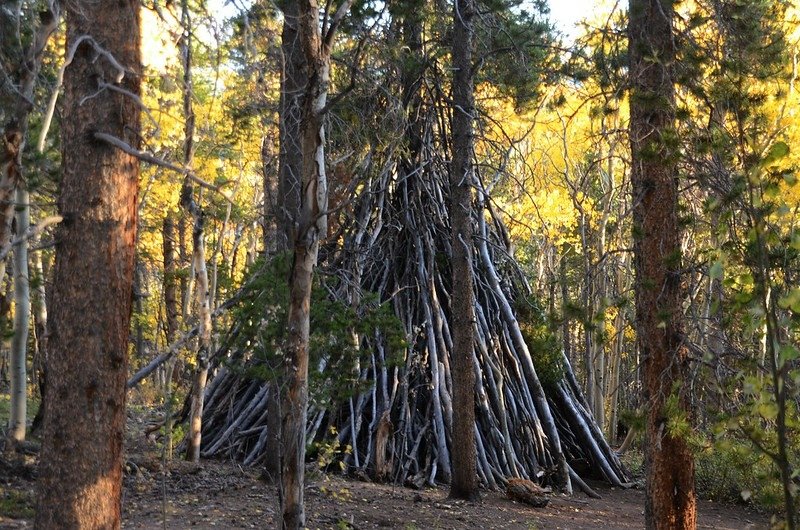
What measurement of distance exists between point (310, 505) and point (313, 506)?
0.19ft

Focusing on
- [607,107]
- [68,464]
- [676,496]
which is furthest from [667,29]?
[68,464]

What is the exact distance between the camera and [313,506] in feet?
23.5

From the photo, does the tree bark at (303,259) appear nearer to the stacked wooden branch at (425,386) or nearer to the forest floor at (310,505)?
the forest floor at (310,505)

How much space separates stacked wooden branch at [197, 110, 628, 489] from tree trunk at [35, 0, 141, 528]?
16.6ft

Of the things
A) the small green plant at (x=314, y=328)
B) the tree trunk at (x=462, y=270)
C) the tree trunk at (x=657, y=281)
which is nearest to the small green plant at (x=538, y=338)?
the tree trunk at (x=462, y=270)

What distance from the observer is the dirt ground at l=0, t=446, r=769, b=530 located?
645 cm

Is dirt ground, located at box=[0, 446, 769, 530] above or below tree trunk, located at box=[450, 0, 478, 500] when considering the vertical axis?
below

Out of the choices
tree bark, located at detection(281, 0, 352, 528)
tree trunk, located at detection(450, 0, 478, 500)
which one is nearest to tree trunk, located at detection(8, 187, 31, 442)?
tree trunk, located at detection(450, 0, 478, 500)

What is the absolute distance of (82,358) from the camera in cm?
391

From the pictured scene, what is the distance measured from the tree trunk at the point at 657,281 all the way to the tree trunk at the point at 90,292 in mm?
3130

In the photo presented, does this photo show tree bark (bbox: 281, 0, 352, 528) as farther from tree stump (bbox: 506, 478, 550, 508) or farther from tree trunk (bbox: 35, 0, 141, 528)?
tree stump (bbox: 506, 478, 550, 508)

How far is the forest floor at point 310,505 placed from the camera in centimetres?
646

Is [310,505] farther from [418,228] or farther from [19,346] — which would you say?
[418,228]

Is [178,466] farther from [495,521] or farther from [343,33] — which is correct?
[343,33]
